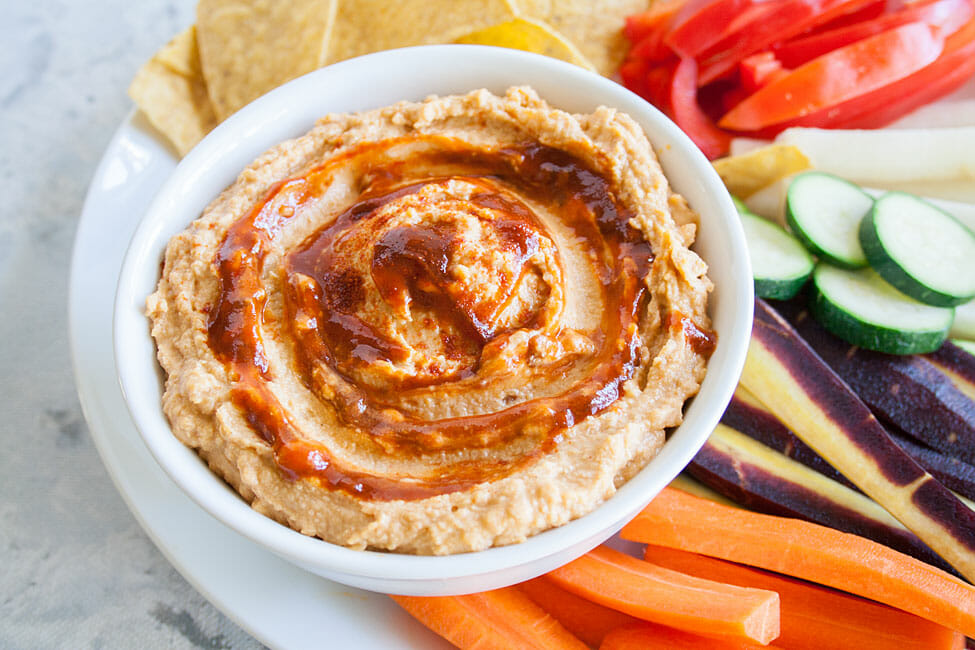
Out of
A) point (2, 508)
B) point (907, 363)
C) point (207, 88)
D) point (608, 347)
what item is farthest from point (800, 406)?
point (2, 508)

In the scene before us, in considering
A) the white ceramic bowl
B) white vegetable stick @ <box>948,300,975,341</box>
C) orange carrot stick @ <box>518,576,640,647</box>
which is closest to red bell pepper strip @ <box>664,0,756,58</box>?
the white ceramic bowl

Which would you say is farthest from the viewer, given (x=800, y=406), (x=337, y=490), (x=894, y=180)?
(x=894, y=180)

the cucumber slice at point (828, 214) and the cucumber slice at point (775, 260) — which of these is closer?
the cucumber slice at point (775, 260)

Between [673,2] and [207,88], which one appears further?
[673,2]

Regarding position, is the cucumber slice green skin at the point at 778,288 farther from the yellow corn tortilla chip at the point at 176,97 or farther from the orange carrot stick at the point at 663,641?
the yellow corn tortilla chip at the point at 176,97

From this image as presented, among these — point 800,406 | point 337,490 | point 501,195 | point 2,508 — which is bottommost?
point 2,508

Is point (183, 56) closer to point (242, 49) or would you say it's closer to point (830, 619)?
point (242, 49)

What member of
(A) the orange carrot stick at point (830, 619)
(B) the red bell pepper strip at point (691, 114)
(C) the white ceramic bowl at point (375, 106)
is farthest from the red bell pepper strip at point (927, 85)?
(A) the orange carrot stick at point (830, 619)

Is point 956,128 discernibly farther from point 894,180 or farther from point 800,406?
point 800,406
